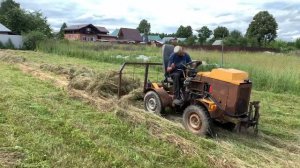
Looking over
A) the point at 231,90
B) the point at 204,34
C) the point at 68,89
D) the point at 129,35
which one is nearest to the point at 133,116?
the point at 231,90

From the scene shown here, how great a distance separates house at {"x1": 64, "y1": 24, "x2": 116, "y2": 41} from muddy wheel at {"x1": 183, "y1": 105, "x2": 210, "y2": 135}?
5949cm

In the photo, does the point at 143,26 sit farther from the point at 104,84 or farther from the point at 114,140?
the point at 114,140

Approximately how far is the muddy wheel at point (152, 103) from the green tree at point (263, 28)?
2163 inches

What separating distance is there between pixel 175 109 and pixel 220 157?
2.41 m

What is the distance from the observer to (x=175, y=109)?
683 centimetres

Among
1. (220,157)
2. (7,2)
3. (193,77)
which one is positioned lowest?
(220,157)

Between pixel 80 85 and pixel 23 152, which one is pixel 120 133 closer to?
pixel 23 152

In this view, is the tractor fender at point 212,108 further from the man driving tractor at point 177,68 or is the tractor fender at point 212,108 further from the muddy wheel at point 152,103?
the muddy wheel at point 152,103

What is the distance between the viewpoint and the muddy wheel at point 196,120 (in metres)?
5.43

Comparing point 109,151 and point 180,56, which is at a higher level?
point 180,56

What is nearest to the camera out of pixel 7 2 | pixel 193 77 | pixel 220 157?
pixel 220 157

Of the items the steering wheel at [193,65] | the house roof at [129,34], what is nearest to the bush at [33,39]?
the steering wheel at [193,65]

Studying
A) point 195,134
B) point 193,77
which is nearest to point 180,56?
point 193,77

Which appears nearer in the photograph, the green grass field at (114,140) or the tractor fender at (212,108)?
the green grass field at (114,140)
